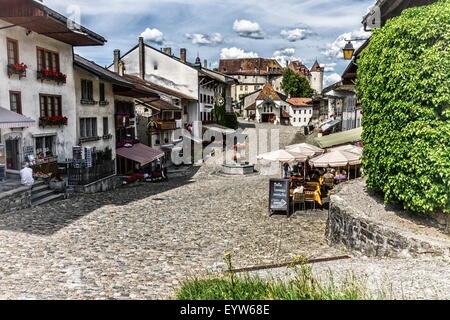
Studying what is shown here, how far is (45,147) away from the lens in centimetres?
2267

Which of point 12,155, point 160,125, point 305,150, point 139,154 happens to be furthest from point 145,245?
point 160,125

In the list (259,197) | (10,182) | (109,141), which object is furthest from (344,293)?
(109,141)

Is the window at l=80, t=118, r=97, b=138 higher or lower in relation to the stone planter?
higher

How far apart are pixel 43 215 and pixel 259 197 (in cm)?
999

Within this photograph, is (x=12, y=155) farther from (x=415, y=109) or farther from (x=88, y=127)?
(x=415, y=109)

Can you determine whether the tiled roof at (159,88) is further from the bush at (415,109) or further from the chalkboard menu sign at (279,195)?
the bush at (415,109)

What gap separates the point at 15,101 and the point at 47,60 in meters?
3.83

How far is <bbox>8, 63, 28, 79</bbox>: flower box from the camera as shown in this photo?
19203 mm

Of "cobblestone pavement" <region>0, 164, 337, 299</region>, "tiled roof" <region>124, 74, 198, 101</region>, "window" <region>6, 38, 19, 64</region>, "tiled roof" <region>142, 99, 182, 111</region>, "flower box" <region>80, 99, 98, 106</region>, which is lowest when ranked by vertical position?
"cobblestone pavement" <region>0, 164, 337, 299</region>

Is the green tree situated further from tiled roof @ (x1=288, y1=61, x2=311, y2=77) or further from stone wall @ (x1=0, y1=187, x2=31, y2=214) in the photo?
stone wall @ (x1=0, y1=187, x2=31, y2=214)

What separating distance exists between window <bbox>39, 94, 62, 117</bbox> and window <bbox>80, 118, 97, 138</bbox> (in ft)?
9.74

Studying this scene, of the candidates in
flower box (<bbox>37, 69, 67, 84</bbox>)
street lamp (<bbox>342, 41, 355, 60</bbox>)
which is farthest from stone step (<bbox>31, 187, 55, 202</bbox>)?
street lamp (<bbox>342, 41, 355, 60</bbox>)

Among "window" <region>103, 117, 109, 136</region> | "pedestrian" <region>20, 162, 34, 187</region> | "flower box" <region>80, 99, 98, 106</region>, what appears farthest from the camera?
"window" <region>103, 117, 109, 136</region>
